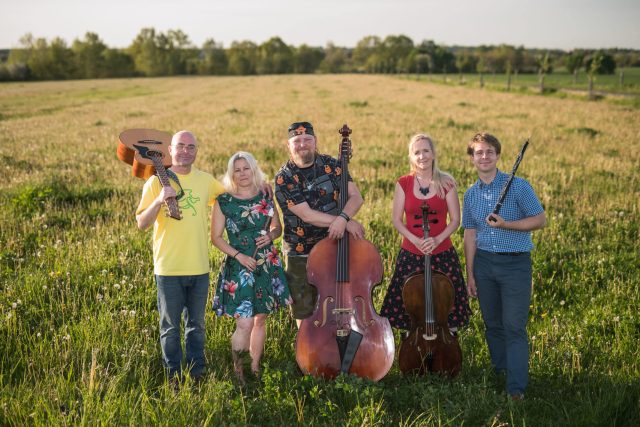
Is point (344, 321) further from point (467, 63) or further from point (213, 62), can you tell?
point (213, 62)

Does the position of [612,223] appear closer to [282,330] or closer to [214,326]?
[282,330]

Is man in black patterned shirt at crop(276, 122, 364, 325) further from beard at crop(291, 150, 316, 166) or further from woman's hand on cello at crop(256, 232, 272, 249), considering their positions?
woman's hand on cello at crop(256, 232, 272, 249)

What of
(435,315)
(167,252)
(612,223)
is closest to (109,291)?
(167,252)

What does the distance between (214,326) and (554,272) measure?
11.9 feet

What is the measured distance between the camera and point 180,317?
13.0 feet

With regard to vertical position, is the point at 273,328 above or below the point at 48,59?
below

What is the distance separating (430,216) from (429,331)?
3.12 feet

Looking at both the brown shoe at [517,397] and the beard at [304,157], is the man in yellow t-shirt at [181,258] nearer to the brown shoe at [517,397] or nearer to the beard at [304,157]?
the beard at [304,157]

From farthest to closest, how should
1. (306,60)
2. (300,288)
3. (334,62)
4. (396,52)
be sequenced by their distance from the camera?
(334,62) < (396,52) < (306,60) < (300,288)

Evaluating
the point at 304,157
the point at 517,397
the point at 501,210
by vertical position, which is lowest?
the point at 517,397

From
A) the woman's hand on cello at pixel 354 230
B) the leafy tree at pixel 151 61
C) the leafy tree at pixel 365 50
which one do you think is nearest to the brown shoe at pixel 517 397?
the woman's hand on cello at pixel 354 230

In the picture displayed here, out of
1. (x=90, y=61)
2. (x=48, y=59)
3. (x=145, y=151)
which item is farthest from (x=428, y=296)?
(x=90, y=61)

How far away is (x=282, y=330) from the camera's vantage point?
4.68m

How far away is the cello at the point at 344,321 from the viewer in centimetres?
377
